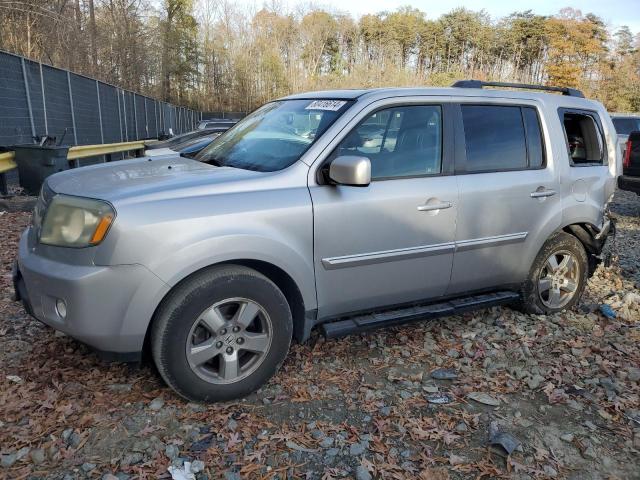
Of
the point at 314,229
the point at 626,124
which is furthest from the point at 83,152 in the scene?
the point at 626,124

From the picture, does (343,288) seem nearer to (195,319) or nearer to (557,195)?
(195,319)

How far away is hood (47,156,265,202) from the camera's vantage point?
2771mm

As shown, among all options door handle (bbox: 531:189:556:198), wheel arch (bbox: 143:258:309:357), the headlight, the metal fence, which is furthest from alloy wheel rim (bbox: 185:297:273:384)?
the metal fence

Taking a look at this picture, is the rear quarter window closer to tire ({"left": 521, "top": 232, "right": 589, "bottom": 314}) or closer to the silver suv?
the silver suv

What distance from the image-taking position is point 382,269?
3.38m

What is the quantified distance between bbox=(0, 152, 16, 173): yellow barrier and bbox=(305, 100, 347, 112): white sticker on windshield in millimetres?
5760

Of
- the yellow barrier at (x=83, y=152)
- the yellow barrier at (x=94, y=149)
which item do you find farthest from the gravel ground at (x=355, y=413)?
the yellow barrier at (x=94, y=149)

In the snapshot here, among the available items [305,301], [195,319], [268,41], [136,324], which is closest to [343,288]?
[305,301]

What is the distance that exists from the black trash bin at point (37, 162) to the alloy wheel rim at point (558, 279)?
693 cm

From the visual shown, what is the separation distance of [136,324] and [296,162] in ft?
4.36

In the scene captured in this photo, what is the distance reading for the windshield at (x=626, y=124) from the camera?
1530 centimetres

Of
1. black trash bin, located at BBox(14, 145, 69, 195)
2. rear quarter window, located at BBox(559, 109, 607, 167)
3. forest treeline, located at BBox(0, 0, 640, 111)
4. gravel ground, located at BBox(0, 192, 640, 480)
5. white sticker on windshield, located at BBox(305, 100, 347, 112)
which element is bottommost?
gravel ground, located at BBox(0, 192, 640, 480)

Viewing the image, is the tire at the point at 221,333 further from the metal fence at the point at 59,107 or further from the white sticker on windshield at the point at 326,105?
the metal fence at the point at 59,107

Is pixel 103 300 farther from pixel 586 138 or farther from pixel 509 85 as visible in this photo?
pixel 586 138
